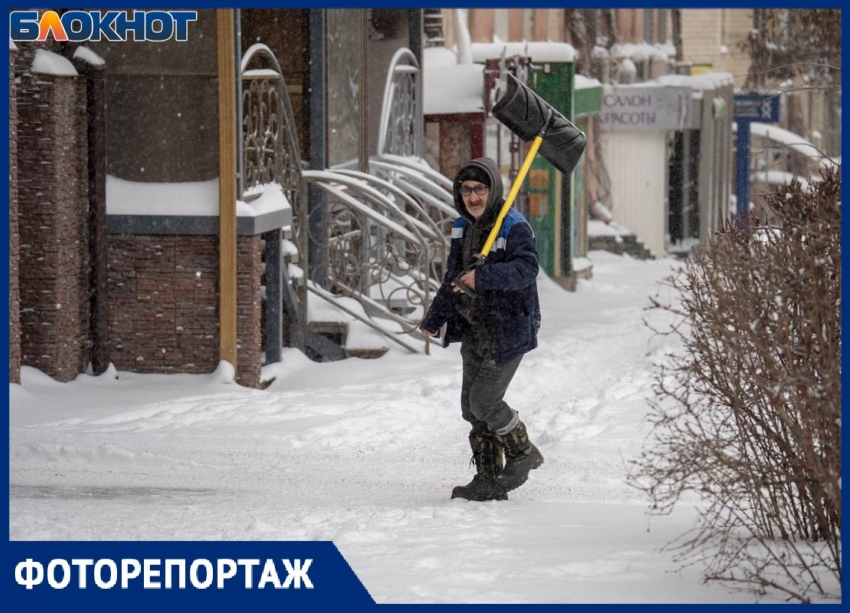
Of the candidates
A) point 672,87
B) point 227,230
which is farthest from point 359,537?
point 672,87

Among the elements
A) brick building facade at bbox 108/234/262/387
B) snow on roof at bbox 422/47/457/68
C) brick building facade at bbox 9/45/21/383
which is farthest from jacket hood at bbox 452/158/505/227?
snow on roof at bbox 422/47/457/68

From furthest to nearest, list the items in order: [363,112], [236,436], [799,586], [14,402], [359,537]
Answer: [363,112]
[14,402]
[236,436]
[359,537]
[799,586]

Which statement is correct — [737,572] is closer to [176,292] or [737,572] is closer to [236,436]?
[236,436]

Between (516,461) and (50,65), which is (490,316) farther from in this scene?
(50,65)

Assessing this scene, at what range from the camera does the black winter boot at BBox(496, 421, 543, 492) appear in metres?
7.14

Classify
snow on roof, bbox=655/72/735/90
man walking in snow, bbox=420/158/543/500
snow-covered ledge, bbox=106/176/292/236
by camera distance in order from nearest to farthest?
man walking in snow, bbox=420/158/543/500 < snow-covered ledge, bbox=106/176/292/236 < snow on roof, bbox=655/72/735/90

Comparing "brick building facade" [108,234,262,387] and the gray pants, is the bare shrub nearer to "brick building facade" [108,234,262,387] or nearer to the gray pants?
the gray pants

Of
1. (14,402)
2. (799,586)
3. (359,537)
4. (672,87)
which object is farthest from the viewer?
(672,87)

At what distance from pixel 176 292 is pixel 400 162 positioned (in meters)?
5.47

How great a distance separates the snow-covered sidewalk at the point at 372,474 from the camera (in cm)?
565

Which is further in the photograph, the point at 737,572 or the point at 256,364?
the point at 256,364

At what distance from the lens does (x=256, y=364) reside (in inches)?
446

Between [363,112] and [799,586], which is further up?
[363,112]

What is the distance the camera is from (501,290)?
6.82m
